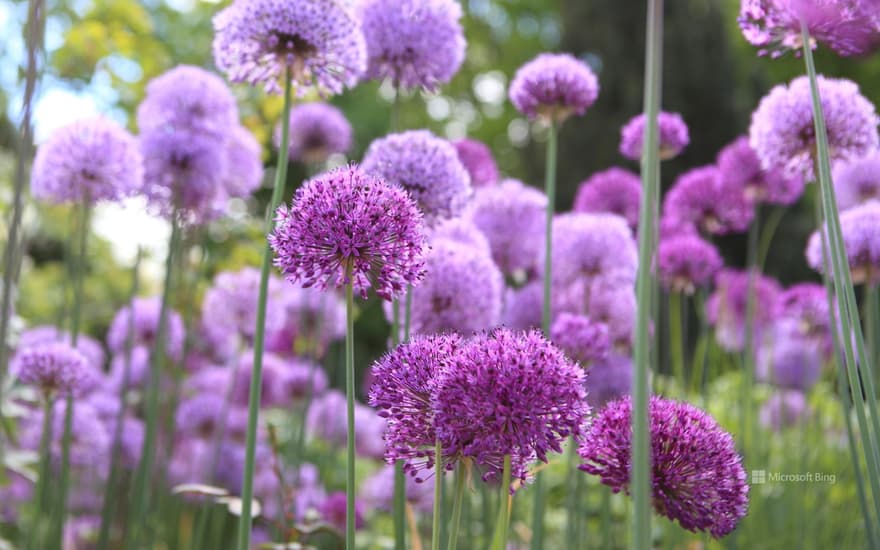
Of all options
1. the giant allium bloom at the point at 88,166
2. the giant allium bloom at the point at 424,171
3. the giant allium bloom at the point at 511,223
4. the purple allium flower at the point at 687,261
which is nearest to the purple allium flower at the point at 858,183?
the purple allium flower at the point at 687,261

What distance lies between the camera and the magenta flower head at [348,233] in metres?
1.06

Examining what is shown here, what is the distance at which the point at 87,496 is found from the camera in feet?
11.9

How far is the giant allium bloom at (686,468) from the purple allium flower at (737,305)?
2.34m

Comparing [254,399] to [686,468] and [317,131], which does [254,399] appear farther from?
[317,131]

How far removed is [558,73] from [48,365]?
56.2 inches

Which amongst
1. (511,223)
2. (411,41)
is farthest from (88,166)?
(511,223)

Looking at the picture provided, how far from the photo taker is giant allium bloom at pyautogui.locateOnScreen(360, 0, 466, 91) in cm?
189

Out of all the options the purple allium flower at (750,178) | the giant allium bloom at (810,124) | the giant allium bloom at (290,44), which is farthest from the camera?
the purple allium flower at (750,178)

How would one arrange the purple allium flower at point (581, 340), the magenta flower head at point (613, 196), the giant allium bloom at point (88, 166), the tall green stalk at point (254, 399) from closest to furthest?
the tall green stalk at point (254, 399) < the purple allium flower at point (581, 340) < the giant allium bloom at point (88, 166) < the magenta flower head at point (613, 196)

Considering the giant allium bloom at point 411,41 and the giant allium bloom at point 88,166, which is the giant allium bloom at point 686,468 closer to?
the giant allium bloom at point 411,41

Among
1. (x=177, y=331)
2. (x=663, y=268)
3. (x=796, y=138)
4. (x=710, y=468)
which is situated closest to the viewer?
(x=710, y=468)

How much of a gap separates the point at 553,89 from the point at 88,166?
126cm

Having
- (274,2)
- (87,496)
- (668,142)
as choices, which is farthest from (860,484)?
(87,496)

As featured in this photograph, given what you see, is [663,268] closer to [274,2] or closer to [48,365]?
[274,2]
